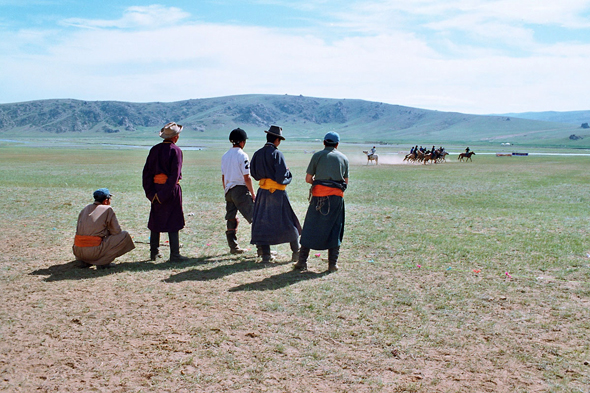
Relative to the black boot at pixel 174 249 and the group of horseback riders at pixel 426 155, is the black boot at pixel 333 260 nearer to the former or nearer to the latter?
the black boot at pixel 174 249

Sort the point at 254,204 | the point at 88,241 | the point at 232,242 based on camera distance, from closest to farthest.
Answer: the point at 88,241
the point at 254,204
the point at 232,242

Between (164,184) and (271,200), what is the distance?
5.31 ft

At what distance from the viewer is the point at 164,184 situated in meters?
7.44

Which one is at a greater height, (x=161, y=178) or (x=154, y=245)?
(x=161, y=178)

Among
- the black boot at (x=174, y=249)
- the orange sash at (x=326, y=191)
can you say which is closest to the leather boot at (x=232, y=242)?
the black boot at (x=174, y=249)

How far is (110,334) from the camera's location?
4.87m

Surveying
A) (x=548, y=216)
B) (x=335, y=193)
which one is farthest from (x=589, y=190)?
(x=335, y=193)

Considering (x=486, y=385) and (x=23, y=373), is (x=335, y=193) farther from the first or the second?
(x=23, y=373)

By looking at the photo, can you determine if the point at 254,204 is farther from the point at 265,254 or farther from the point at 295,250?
the point at 295,250

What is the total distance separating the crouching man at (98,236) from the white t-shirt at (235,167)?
1.83 meters

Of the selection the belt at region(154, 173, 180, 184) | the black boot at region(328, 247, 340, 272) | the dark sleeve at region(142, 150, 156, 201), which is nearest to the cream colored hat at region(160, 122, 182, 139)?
the dark sleeve at region(142, 150, 156, 201)

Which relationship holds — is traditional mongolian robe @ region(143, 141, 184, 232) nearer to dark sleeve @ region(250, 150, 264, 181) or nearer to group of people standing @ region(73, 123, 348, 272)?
group of people standing @ region(73, 123, 348, 272)

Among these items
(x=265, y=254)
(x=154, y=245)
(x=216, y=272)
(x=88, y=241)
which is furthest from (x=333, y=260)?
(x=88, y=241)

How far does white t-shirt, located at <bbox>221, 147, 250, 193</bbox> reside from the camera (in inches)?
309
